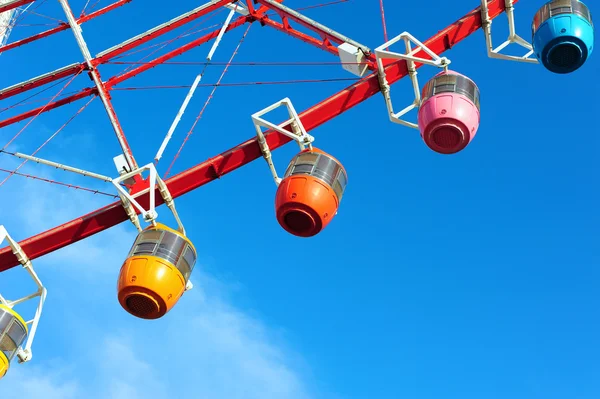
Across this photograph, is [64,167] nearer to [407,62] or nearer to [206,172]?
[206,172]

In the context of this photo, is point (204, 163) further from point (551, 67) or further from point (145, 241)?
point (551, 67)

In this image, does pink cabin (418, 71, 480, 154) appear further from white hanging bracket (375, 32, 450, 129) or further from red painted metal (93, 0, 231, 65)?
red painted metal (93, 0, 231, 65)

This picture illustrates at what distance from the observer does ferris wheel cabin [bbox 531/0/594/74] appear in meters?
14.7

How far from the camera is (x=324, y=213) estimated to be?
1319cm

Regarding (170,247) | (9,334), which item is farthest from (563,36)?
(9,334)

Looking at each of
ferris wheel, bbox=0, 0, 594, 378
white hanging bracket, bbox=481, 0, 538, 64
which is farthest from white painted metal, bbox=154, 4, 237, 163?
white hanging bracket, bbox=481, 0, 538, 64

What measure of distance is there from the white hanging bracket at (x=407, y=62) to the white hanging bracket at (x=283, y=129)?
164 cm

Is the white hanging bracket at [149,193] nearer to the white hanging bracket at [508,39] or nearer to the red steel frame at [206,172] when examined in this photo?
the red steel frame at [206,172]

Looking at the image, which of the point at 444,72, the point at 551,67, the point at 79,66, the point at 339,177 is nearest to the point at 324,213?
the point at 339,177

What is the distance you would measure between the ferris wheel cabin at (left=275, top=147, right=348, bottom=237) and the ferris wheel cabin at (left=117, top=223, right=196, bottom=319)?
1.61 m

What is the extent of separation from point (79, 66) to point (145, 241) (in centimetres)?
499

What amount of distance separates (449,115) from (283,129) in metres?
2.58

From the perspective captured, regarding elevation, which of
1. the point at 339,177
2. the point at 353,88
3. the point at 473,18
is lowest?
the point at 339,177

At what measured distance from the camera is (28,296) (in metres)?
15.1
